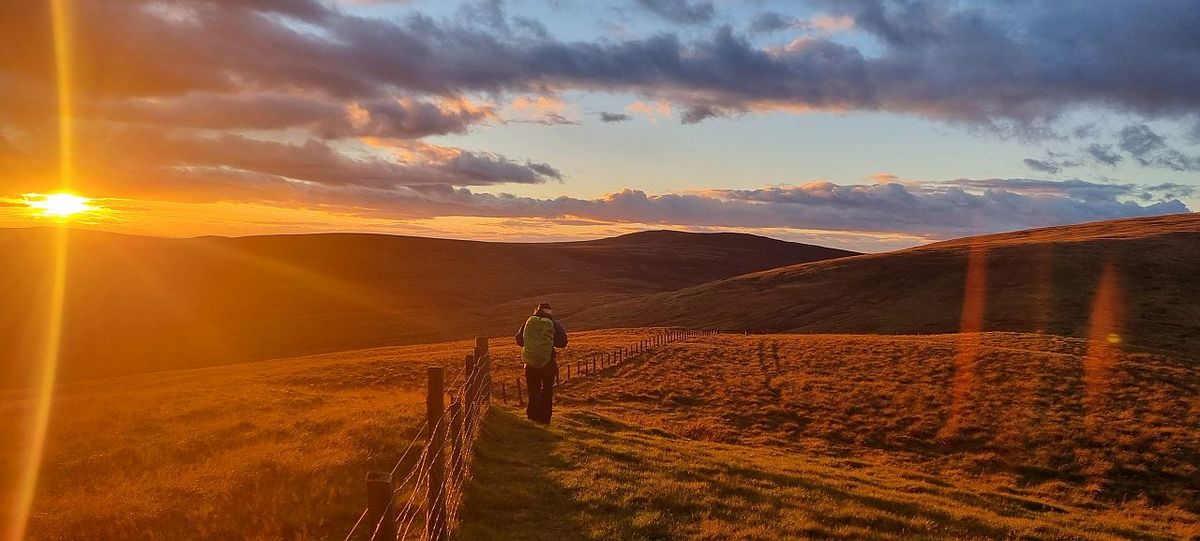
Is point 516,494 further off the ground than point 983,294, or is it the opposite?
point 516,494

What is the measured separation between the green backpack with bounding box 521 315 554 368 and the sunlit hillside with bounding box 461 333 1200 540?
72.3 inches

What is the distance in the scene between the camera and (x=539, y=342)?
17609 millimetres

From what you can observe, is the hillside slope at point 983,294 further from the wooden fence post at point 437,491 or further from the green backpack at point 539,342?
the wooden fence post at point 437,491

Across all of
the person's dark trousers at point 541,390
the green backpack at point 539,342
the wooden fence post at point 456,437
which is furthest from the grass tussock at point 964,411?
the wooden fence post at point 456,437

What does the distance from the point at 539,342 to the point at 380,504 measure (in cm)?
1175

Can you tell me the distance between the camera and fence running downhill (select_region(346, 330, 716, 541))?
5965 millimetres

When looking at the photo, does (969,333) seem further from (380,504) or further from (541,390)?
(380,504)

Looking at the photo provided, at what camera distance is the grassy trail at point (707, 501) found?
11.1 m

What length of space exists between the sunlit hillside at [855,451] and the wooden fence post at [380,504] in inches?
166

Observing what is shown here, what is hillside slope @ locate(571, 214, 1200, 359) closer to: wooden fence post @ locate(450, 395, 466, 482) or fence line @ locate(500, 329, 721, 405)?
fence line @ locate(500, 329, 721, 405)

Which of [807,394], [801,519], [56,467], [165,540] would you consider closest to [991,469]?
[807,394]

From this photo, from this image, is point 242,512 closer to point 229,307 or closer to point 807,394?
point 807,394

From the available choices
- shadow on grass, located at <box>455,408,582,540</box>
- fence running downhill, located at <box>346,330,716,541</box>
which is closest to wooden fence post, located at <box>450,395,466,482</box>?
fence running downhill, located at <box>346,330,716,541</box>

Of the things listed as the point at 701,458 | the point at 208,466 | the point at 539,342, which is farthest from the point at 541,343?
the point at 208,466
